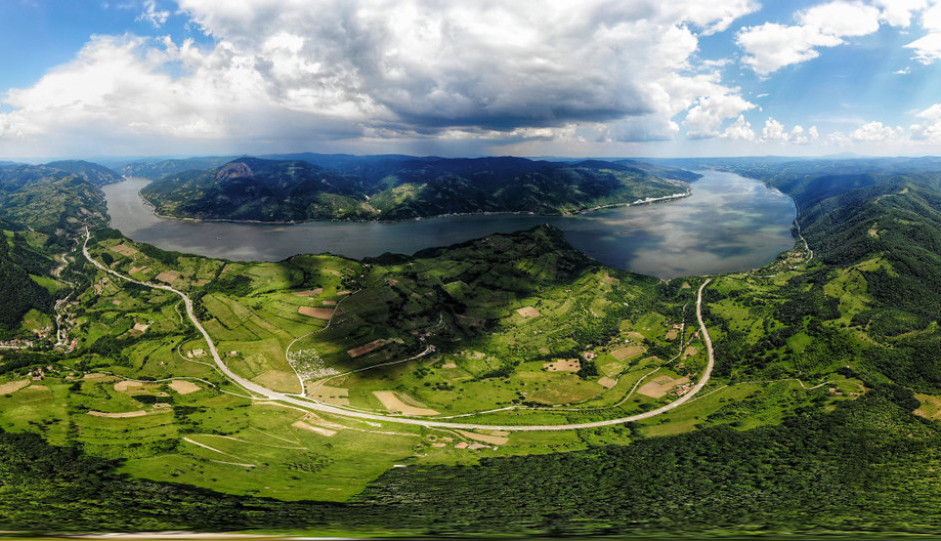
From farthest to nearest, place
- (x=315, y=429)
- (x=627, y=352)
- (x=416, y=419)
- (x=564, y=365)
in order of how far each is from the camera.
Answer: (x=627, y=352)
(x=564, y=365)
(x=416, y=419)
(x=315, y=429)

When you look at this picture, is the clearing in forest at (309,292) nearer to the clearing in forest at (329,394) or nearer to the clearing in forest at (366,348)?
the clearing in forest at (366,348)

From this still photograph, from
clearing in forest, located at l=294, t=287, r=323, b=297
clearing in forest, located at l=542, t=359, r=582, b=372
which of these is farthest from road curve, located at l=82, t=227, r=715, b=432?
clearing in forest, located at l=294, t=287, r=323, b=297

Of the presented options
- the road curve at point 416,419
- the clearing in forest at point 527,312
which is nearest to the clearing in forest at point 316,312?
the road curve at point 416,419

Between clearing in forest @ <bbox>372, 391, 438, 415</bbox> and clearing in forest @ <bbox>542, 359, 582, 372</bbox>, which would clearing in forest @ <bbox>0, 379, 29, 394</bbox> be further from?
clearing in forest @ <bbox>542, 359, 582, 372</bbox>

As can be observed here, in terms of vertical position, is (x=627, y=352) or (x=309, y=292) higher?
(x=309, y=292)

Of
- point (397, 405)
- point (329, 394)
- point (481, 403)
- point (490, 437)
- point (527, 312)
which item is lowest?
point (490, 437)

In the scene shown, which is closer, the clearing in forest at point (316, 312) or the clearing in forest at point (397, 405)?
the clearing in forest at point (397, 405)

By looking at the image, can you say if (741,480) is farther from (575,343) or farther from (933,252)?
(933,252)

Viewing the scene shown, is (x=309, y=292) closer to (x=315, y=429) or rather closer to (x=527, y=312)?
(x=315, y=429)

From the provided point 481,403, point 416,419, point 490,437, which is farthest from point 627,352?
point 416,419
